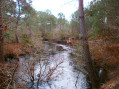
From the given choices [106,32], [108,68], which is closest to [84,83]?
[108,68]

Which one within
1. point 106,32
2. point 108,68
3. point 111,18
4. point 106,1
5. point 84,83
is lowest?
point 84,83

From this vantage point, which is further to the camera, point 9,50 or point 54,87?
point 9,50

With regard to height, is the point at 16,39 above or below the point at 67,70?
above

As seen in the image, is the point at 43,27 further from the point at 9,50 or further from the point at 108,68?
the point at 108,68

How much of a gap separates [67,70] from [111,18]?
5.72 meters

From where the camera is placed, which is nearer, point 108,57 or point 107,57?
point 108,57

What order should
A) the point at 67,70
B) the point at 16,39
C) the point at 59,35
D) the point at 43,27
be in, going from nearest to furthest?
the point at 67,70 → the point at 16,39 → the point at 59,35 → the point at 43,27

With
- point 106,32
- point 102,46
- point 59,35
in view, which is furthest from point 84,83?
point 59,35

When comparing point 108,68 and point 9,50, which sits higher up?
point 9,50

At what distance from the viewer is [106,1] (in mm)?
7977

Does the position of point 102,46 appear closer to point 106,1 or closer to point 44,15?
point 106,1

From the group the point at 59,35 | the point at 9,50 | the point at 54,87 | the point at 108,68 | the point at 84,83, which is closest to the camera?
the point at 108,68

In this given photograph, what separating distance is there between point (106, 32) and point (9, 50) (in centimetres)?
1009

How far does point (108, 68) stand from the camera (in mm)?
6781
